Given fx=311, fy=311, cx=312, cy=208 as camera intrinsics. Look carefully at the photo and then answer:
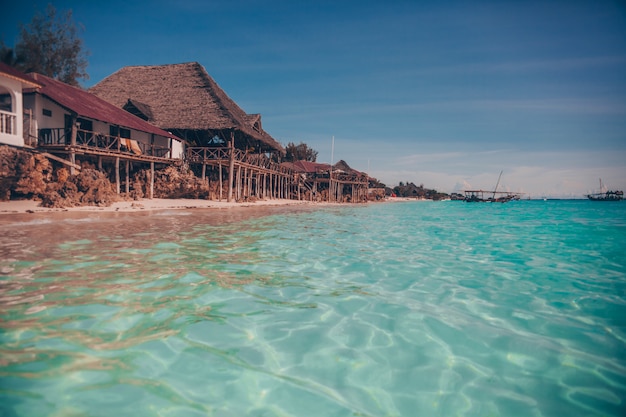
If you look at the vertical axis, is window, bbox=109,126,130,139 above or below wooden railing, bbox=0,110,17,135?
above

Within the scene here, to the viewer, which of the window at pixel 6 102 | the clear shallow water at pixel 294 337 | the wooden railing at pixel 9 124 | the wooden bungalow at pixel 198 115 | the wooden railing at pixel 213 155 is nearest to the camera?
the clear shallow water at pixel 294 337

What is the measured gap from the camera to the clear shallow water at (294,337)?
218 cm

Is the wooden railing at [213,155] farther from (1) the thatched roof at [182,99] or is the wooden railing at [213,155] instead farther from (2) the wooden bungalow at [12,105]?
(2) the wooden bungalow at [12,105]

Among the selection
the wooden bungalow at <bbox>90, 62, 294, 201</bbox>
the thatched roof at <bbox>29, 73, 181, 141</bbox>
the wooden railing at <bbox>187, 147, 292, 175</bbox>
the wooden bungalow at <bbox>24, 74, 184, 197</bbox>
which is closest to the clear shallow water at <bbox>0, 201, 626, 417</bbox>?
the wooden bungalow at <bbox>24, 74, 184, 197</bbox>

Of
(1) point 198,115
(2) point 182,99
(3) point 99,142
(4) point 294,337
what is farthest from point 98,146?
(4) point 294,337

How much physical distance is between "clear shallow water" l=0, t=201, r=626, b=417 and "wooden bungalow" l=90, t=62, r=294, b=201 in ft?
54.1

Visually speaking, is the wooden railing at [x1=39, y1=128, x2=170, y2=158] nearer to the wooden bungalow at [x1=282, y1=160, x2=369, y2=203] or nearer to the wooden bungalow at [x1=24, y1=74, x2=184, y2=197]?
the wooden bungalow at [x1=24, y1=74, x2=184, y2=197]

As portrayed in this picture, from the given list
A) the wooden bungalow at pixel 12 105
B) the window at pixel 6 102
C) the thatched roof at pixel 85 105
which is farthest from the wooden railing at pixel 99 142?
the window at pixel 6 102

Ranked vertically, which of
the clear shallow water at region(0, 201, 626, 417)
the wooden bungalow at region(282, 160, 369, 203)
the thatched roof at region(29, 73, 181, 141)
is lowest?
the clear shallow water at region(0, 201, 626, 417)

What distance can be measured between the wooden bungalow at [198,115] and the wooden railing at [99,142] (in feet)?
8.24

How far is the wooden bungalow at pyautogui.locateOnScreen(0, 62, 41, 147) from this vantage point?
525 inches

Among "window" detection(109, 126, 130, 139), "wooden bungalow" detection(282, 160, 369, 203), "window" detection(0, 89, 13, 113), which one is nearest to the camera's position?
"window" detection(0, 89, 13, 113)

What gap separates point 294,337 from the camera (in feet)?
10.0

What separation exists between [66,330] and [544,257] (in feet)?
32.1
